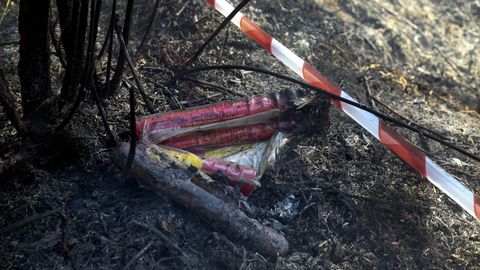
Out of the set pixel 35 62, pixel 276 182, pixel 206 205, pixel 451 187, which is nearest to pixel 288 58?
pixel 276 182

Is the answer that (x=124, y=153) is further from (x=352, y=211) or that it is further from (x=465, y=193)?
(x=465, y=193)

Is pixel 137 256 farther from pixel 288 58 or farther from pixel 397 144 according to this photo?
pixel 288 58

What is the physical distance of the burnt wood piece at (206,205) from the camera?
110 inches

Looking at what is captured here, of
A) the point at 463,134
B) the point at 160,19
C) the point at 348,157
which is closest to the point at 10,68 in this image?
the point at 160,19

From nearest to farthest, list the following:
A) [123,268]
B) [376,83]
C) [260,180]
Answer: [123,268] < [260,180] < [376,83]

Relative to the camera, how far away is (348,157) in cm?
360

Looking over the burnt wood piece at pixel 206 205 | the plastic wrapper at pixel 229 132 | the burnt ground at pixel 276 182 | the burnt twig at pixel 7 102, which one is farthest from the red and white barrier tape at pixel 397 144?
the burnt twig at pixel 7 102

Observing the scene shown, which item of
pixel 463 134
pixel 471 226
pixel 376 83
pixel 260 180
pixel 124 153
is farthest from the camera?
pixel 376 83

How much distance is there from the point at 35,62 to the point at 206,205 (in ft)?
3.91

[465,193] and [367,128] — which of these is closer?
[465,193]

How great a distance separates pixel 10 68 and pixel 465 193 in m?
3.30

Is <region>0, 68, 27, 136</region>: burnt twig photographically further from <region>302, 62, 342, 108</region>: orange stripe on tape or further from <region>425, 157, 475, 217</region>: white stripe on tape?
<region>425, 157, 475, 217</region>: white stripe on tape

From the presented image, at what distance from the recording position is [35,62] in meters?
2.67

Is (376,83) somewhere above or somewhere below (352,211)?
above
